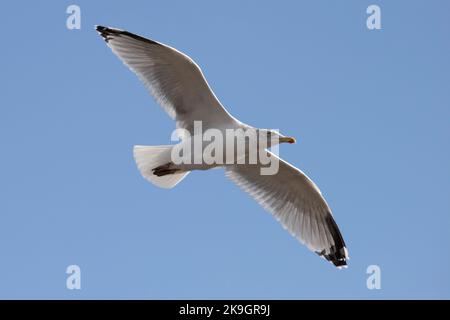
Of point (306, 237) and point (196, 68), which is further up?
point (196, 68)

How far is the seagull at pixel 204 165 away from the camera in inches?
228

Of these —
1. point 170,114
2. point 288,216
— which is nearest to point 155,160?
point 170,114

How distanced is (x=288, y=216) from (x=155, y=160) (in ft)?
4.38

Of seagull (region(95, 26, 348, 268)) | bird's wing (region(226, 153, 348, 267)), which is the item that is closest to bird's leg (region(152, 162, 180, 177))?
seagull (region(95, 26, 348, 268))

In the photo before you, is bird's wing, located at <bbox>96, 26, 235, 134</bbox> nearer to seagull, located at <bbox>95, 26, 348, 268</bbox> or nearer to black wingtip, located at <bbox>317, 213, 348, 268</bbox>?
seagull, located at <bbox>95, 26, 348, 268</bbox>

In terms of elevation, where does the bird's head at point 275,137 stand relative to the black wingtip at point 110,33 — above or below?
below

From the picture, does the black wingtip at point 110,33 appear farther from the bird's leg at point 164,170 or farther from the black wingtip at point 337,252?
the black wingtip at point 337,252

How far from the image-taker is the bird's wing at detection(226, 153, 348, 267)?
6.50 m

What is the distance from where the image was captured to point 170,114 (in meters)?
6.04

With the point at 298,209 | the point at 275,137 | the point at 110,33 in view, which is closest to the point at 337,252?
the point at 298,209

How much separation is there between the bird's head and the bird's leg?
2.57 ft

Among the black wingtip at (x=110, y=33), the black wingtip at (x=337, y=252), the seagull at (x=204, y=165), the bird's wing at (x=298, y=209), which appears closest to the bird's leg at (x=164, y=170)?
the seagull at (x=204, y=165)

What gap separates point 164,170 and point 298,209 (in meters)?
1.29

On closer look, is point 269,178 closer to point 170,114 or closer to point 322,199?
point 322,199
